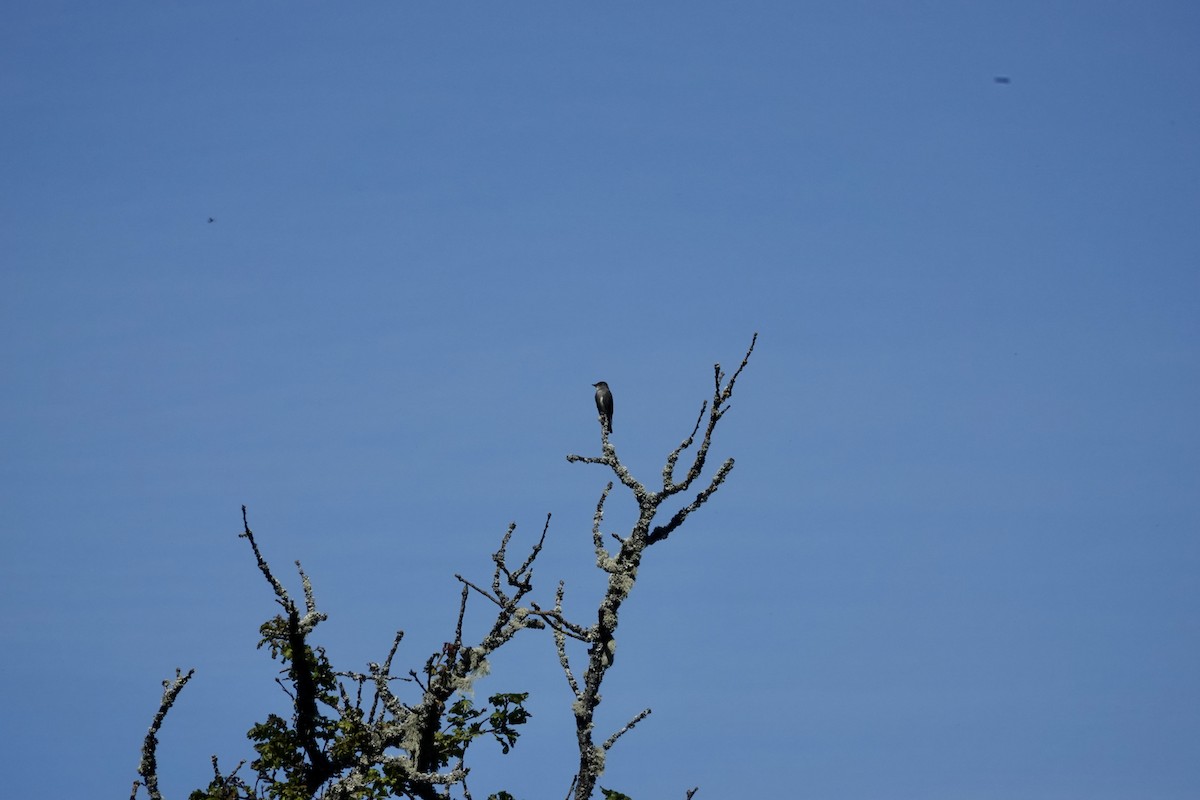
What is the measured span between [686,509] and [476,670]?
175 centimetres

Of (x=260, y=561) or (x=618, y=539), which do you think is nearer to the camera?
(x=260, y=561)

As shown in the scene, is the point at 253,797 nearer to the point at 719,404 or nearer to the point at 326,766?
the point at 326,766

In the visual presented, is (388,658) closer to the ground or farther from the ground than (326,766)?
farther from the ground

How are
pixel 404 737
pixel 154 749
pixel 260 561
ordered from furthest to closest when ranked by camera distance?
pixel 404 737 → pixel 154 749 → pixel 260 561

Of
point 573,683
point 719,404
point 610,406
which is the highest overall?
A: point 610,406

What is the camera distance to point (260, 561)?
7102 mm

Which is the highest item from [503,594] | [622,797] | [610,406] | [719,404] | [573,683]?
[610,406]

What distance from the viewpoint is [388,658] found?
27.2 feet

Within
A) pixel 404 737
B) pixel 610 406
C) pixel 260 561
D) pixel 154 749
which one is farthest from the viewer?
pixel 610 406

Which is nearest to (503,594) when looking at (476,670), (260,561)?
(476,670)

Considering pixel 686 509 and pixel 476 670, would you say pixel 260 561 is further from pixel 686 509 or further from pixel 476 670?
pixel 686 509

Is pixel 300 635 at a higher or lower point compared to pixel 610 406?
lower

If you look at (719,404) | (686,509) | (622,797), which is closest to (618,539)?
(686,509)

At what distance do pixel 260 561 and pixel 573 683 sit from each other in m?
2.14
